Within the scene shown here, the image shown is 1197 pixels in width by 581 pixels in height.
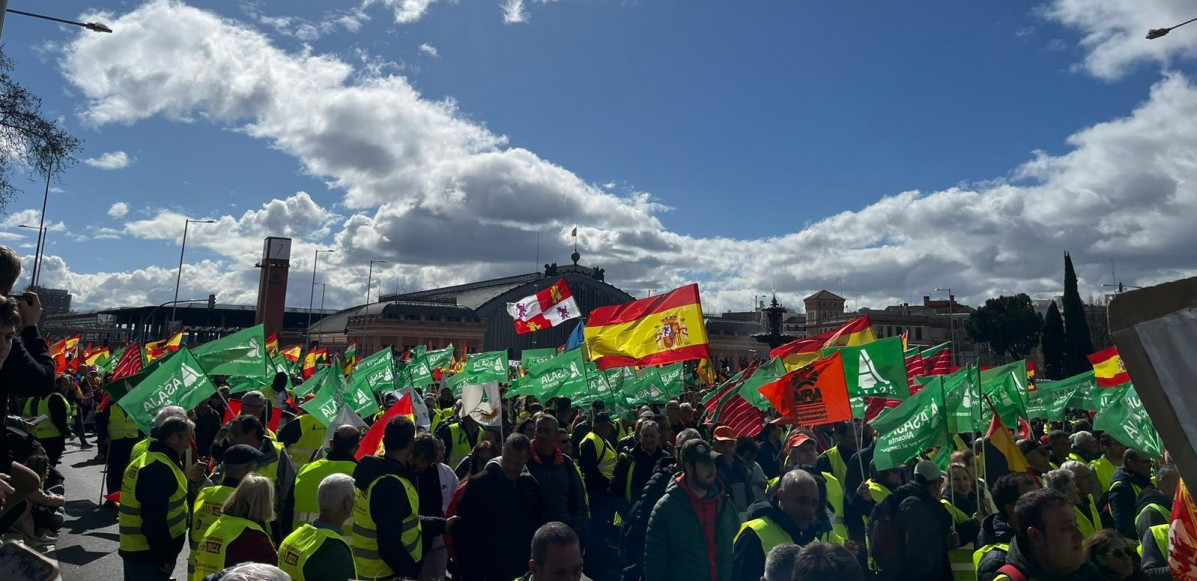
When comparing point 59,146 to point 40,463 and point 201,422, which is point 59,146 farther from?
point 40,463

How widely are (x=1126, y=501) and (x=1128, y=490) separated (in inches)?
3.9

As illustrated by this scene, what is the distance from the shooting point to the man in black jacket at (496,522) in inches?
211

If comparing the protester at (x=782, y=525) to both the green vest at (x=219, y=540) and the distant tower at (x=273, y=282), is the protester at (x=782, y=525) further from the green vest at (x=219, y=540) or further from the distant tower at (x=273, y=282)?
the distant tower at (x=273, y=282)

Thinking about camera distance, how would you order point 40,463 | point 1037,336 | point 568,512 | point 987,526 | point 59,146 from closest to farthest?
1. point 987,526
2. point 40,463
3. point 568,512
4. point 59,146
5. point 1037,336

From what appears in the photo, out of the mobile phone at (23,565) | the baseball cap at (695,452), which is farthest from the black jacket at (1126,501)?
the mobile phone at (23,565)

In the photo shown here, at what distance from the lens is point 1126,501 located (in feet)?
19.6

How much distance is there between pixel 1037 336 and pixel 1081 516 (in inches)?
3155

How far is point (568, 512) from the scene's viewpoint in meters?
6.09

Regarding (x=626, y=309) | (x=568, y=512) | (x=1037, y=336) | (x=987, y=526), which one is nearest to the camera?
(x=987, y=526)

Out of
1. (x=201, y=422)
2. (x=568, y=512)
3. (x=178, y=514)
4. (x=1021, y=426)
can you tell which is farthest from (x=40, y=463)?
(x=1021, y=426)

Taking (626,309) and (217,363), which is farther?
(626,309)

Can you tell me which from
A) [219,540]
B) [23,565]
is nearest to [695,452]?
[219,540]

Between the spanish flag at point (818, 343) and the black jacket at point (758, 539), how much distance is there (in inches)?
247

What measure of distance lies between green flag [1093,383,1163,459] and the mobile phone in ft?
28.0
